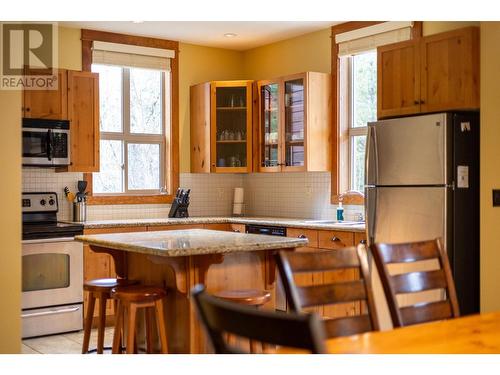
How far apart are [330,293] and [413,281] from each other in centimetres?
42

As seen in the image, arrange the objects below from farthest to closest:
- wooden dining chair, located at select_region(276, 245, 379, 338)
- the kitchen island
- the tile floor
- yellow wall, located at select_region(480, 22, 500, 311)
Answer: the tile floor, yellow wall, located at select_region(480, 22, 500, 311), the kitchen island, wooden dining chair, located at select_region(276, 245, 379, 338)

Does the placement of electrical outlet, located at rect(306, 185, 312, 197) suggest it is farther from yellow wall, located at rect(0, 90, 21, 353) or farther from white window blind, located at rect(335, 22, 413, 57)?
yellow wall, located at rect(0, 90, 21, 353)

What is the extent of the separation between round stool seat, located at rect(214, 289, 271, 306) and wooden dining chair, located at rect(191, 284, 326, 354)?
2075mm

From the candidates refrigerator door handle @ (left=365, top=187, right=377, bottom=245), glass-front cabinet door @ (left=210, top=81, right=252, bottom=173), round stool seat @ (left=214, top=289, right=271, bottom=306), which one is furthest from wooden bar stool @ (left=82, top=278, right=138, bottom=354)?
glass-front cabinet door @ (left=210, top=81, right=252, bottom=173)

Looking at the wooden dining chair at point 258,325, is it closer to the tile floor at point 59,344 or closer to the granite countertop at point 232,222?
the tile floor at point 59,344

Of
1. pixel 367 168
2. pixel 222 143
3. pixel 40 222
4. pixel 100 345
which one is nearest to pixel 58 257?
pixel 40 222

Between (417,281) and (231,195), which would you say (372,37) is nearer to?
(231,195)

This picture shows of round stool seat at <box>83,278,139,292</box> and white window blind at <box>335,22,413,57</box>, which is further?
white window blind at <box>335,22,413,57</box>

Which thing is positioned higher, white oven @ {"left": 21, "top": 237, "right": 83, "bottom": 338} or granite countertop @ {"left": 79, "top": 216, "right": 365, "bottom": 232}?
granite countertop @ {"left": 79, "top": 216, "right": 365, "bottom": 232}

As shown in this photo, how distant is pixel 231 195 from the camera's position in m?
7.30

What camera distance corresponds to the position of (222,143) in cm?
675

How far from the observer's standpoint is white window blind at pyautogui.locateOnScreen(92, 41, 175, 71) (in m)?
6.38
